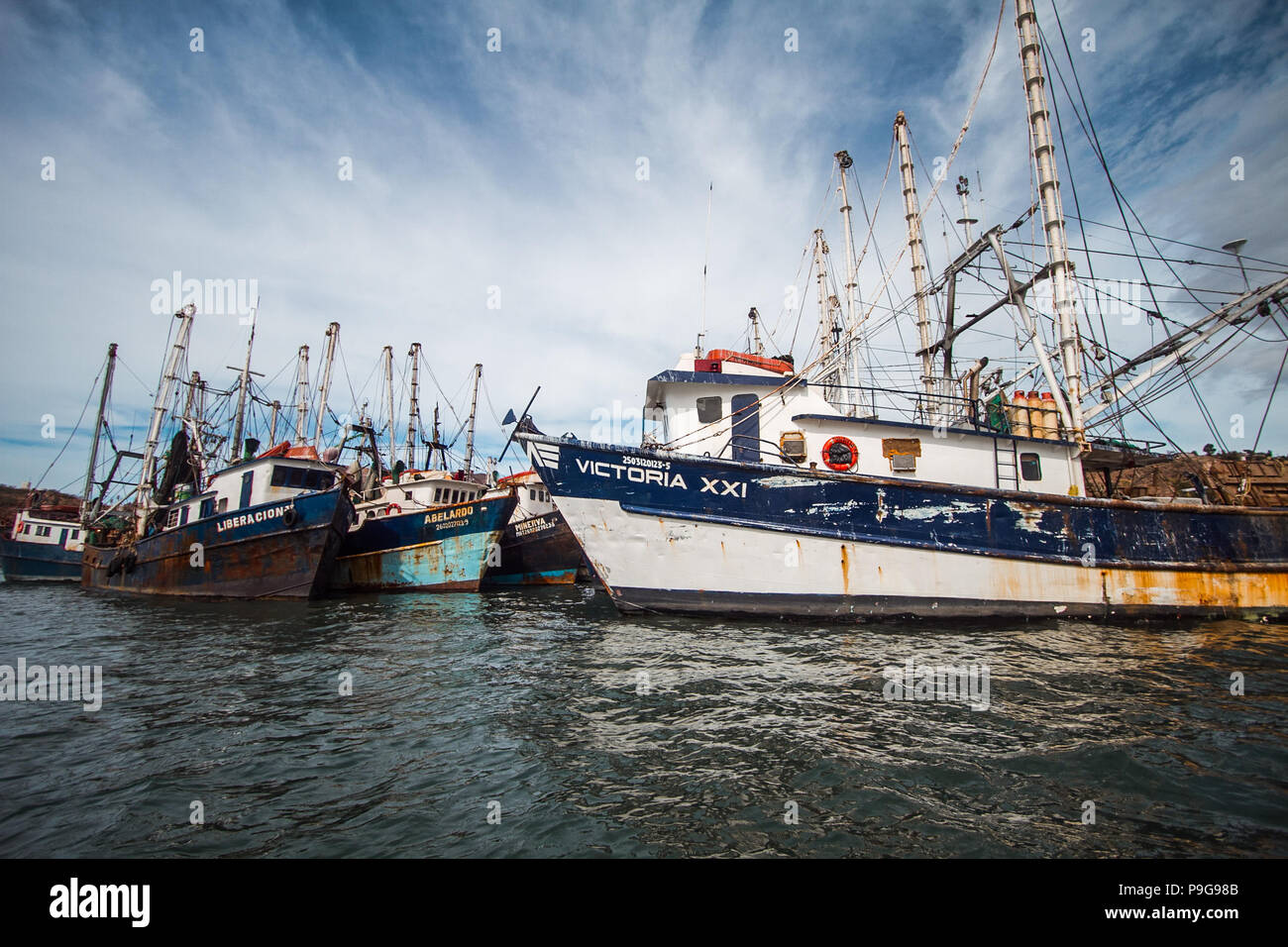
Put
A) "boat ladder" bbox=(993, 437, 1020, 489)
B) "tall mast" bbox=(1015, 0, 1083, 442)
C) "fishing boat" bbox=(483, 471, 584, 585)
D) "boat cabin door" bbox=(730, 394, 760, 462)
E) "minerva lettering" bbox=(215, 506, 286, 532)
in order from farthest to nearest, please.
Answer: "fishing boat" bbox=(483, 471, 584, 585) → "minerva lettering" bbox=(215, 506, 286, 532) → "tall mast" bbox=(1015, 0, 1083, 442) → "boat cabin door" bbox=(730, 394, 760, 462) → "boat ladder" bbox=(993, 437, 1020, 489)

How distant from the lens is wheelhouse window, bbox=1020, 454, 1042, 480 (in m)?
12.3

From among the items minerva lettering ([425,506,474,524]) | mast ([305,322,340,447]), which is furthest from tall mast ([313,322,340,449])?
minerva lettering ([425,506,474,524])

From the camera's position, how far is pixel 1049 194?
13.1 meters

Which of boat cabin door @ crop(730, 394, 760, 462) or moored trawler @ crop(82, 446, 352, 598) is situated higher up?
boat cabin door @ crop(730, 394, 760, 462)

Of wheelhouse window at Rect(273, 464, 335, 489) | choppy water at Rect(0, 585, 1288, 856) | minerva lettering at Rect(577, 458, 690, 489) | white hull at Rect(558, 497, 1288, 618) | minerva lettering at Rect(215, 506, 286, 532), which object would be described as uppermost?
wheelhouse window at Rect(273, 464, 335, 489)

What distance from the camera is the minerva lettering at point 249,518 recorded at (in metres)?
16.5

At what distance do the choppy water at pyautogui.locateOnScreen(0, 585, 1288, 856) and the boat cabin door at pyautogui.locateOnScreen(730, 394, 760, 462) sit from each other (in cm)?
447

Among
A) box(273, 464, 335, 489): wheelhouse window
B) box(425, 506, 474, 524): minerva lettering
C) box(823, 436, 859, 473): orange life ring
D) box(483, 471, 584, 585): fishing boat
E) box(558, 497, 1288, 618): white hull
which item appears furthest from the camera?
box(483, 471, 584, 585): fishing boat

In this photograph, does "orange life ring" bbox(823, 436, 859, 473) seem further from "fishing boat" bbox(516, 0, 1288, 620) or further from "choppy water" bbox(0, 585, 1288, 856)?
"choppy water" bbox(0, 585, 1288, 856)

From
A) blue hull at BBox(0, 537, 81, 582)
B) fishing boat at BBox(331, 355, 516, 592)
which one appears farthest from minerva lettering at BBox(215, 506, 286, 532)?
blue hull at BBox(0, 537, 81, 582)

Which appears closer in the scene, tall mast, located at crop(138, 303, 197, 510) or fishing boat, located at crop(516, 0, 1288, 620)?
fishing boat, located at crop(516, 0, 1288, 620)

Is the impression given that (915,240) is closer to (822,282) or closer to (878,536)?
(822,282)

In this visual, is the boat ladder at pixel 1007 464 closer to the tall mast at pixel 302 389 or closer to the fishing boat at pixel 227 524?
the fishing boat at pixel 227 524

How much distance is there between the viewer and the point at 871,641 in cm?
893
